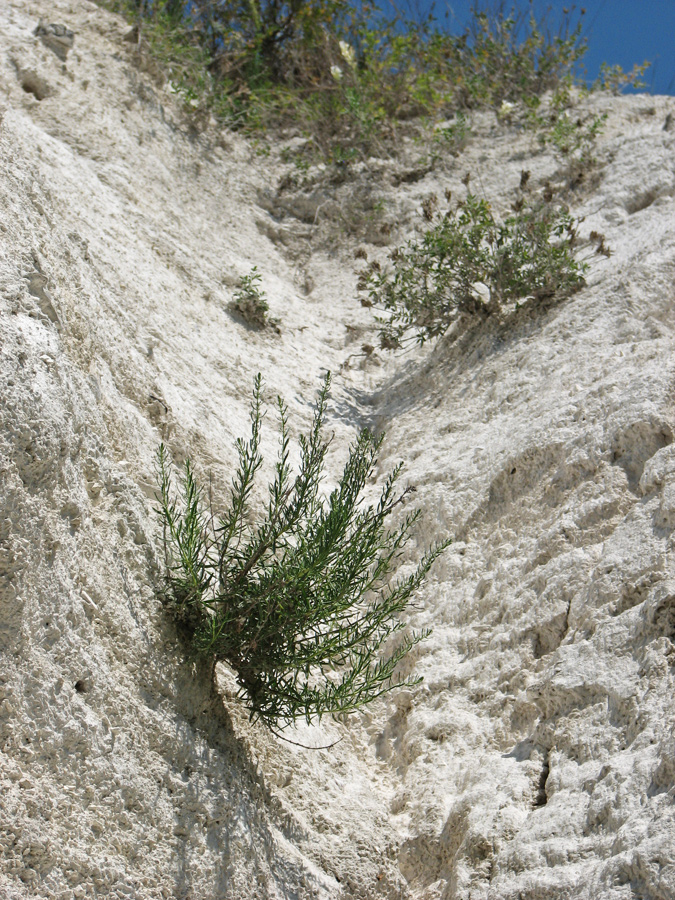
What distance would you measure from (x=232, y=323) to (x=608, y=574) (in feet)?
10.8

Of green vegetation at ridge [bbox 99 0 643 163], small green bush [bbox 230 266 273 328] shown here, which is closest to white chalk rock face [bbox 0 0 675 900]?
small green bush [bbox 230 266 273 328]

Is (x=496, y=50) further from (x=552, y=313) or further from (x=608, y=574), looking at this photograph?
(x=608, y=574)

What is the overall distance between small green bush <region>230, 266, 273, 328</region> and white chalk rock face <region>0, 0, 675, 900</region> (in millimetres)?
87

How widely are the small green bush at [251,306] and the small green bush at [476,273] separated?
77 cm

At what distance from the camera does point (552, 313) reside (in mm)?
5672

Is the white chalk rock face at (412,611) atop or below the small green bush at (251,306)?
below

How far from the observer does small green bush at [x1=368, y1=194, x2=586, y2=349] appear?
229 inches

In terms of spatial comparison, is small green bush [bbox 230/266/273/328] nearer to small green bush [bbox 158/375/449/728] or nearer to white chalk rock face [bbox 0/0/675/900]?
white chalk rock face [bbox 0/0/675/900]

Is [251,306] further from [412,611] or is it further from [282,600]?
[282,600]

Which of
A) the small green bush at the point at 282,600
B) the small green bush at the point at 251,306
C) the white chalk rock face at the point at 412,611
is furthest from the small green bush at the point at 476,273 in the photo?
the small green bush at the point at 282,600

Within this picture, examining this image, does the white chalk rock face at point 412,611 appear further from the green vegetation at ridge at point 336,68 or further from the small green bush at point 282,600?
the green vegetation at ridge at point 336,68

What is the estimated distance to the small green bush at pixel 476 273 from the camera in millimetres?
5809

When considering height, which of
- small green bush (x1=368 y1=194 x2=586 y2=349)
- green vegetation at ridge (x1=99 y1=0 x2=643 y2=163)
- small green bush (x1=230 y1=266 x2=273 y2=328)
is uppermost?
green vegetation at ridge (x1=99 y1=0 x2=643 y2=163)

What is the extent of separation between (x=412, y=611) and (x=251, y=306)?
2704 millimetres
